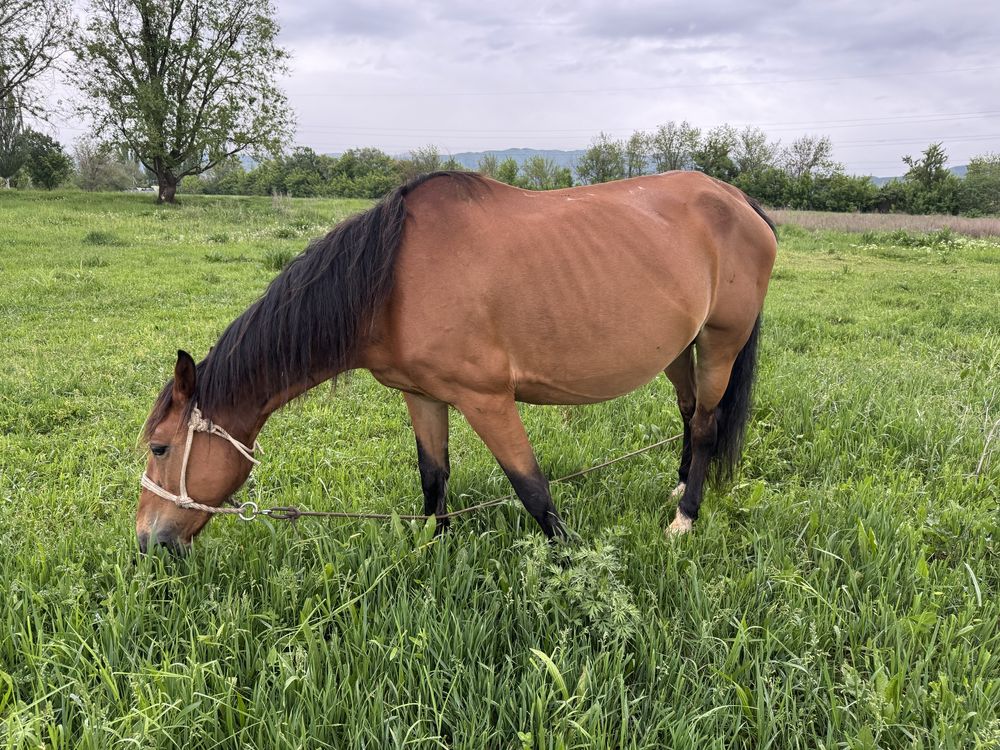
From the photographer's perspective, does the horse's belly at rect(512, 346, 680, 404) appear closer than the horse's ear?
No

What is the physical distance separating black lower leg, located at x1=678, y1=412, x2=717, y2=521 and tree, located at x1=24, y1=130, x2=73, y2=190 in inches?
1547

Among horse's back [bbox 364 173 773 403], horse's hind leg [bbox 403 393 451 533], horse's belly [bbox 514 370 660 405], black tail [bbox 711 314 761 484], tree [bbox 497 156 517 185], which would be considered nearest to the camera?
horse's back [bbox 364 173 773 403]

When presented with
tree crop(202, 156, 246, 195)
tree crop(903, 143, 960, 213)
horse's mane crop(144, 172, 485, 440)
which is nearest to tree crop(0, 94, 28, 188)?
tree crop(202, 156, 246, 195)

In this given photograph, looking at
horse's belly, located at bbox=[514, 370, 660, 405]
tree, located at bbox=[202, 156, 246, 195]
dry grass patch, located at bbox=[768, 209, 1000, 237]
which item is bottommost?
horse's belly, located at bbox=[514, 370, 660, 405]

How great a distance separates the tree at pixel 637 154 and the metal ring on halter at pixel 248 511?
54.5m

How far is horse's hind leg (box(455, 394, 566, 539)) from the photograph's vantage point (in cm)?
233

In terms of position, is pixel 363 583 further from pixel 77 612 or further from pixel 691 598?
pixel 691 598

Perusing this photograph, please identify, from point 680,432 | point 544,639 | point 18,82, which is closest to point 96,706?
point 544,639

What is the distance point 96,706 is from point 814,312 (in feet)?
27.3

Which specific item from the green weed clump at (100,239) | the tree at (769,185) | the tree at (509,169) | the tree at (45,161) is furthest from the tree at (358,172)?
the green weed clump at (100,239)

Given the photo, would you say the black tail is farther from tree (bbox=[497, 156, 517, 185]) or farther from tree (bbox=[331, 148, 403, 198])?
tree (bbox=[331, 148, 403, 198])

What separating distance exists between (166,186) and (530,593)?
91.8ft

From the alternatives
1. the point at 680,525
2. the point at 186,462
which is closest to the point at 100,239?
the point at 186,462

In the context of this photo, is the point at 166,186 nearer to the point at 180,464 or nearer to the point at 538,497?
the point at 180,464
